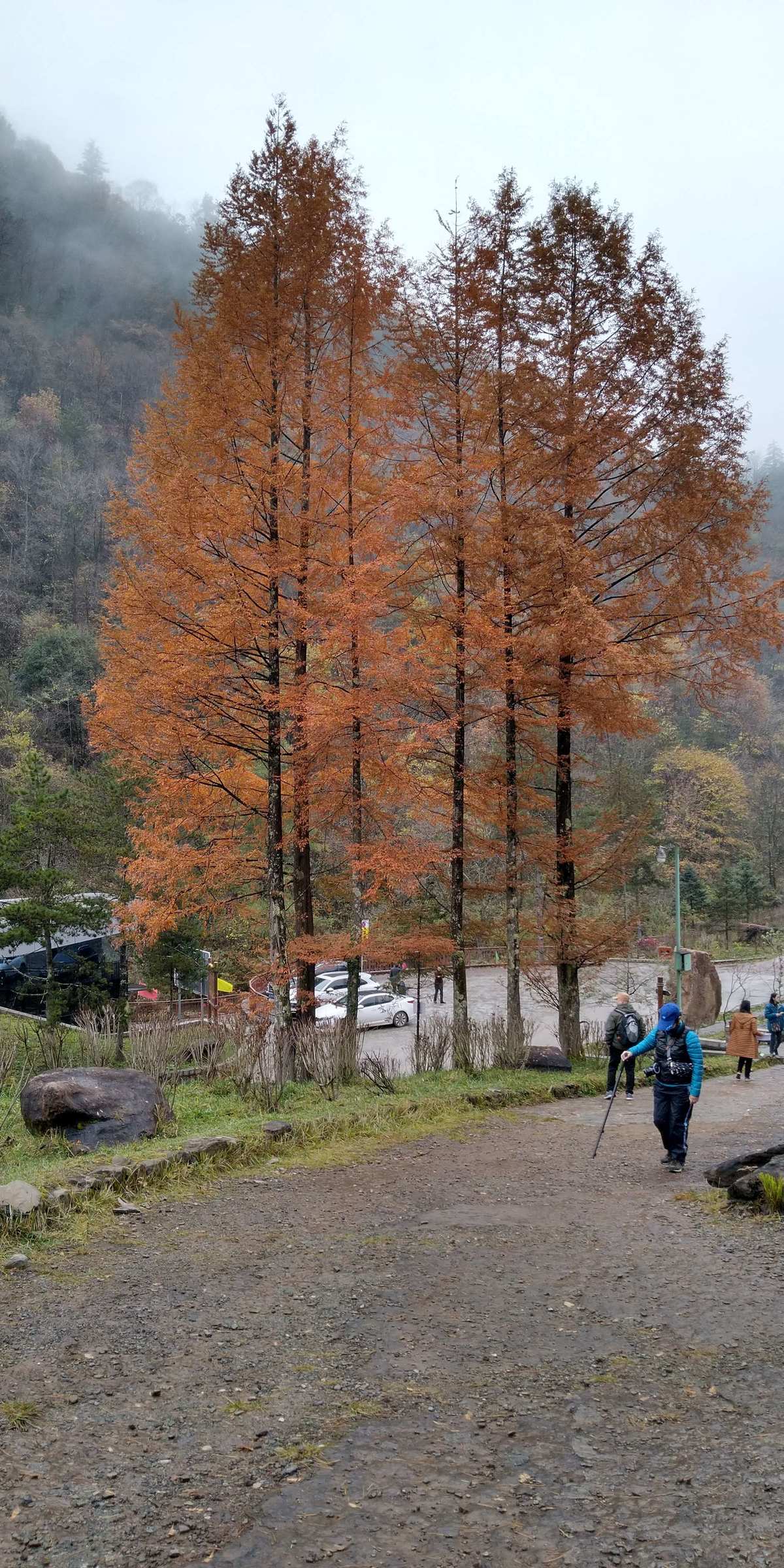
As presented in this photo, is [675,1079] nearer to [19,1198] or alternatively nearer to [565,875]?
[19,1198]

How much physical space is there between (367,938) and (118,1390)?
8631mm

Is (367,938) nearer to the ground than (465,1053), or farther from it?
farther from it

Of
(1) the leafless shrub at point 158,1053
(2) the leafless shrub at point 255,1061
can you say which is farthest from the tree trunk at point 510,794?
(1) the leafless shrub at point 158,1053

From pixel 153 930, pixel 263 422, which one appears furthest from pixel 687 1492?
pixel 263 422

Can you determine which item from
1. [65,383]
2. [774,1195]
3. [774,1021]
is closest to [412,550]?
[774,1195]

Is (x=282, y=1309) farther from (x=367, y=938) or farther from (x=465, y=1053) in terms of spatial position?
(x=465, y=1053)

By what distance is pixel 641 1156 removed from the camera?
346 inches

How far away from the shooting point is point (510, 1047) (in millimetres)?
13758

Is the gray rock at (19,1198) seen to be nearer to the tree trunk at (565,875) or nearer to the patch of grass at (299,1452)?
the patch of grass at (299,1452)

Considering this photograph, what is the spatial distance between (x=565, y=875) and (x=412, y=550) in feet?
17.5

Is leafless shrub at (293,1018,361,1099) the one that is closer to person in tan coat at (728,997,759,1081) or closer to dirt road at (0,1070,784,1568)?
dirt road at (0,1070,784,1568)

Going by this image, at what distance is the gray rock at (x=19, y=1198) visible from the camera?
6.04 m

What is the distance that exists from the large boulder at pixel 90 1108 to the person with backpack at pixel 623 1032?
19.7 feet

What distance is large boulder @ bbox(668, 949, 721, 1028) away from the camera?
25.0m
